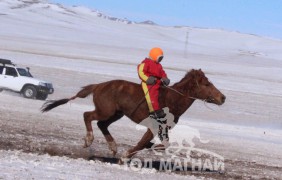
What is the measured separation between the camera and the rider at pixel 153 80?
430 inches

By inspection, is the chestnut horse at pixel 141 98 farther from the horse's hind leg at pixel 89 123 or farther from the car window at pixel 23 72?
the car window at pixel 23 72

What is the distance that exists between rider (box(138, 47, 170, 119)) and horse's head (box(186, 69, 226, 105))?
535 mm

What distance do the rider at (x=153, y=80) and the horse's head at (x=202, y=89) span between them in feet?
1.75

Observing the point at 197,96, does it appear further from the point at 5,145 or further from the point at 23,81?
the point at 23,81

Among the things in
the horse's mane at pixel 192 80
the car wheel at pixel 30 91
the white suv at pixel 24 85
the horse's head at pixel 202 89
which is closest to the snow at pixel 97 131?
the white suv at pixel 24 85

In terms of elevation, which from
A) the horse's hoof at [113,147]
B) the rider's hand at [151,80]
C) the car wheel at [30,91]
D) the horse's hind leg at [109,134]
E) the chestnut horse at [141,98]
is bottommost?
the car wheel at [30,91]

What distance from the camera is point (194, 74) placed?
37.1 ft

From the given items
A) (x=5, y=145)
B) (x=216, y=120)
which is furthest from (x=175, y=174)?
(x=216, y=120)

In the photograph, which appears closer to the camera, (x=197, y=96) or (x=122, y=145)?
(x=197, y=96)

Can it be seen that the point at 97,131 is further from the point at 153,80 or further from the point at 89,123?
the point at 153,80

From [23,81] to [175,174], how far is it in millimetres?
19460

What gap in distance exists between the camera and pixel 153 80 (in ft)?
35.9

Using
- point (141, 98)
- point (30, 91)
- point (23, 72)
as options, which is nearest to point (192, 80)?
point (141, 98)

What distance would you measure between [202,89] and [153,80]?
3.19 feet
